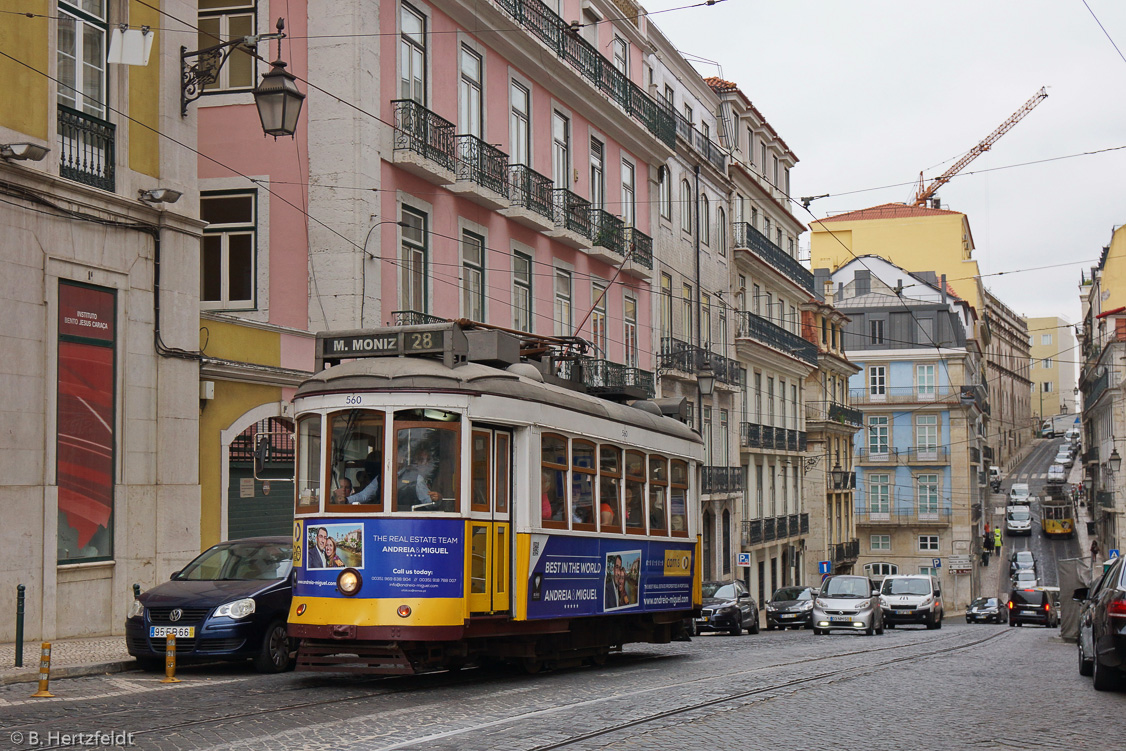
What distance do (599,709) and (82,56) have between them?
38.8 feet

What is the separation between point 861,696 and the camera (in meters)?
12.7

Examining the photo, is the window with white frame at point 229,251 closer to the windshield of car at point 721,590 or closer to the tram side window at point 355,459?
the tram side window at point 355,459

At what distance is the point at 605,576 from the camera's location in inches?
605

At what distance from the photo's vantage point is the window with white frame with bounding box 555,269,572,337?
30.5 meters

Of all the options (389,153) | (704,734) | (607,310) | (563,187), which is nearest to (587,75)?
(563,187)

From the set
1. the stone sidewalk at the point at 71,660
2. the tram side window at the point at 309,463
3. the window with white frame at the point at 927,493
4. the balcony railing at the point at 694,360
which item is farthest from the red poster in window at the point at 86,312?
the window with white frame at the point at 927,493

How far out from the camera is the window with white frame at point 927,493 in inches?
2837

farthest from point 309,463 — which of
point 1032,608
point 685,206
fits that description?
point 1032,608

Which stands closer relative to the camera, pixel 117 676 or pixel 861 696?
pixel 861 696

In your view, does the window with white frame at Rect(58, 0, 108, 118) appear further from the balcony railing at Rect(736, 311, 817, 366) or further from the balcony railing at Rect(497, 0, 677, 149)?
the balcony railing at Rect(736, 311, 817, 366)

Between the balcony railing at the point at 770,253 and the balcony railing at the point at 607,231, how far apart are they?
13073 millimetres

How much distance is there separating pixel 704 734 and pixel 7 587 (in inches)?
389

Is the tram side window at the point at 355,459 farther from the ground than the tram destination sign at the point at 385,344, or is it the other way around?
the tram destination sign at the point at 385,344

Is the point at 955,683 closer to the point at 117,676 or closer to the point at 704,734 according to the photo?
the point at 704,734
